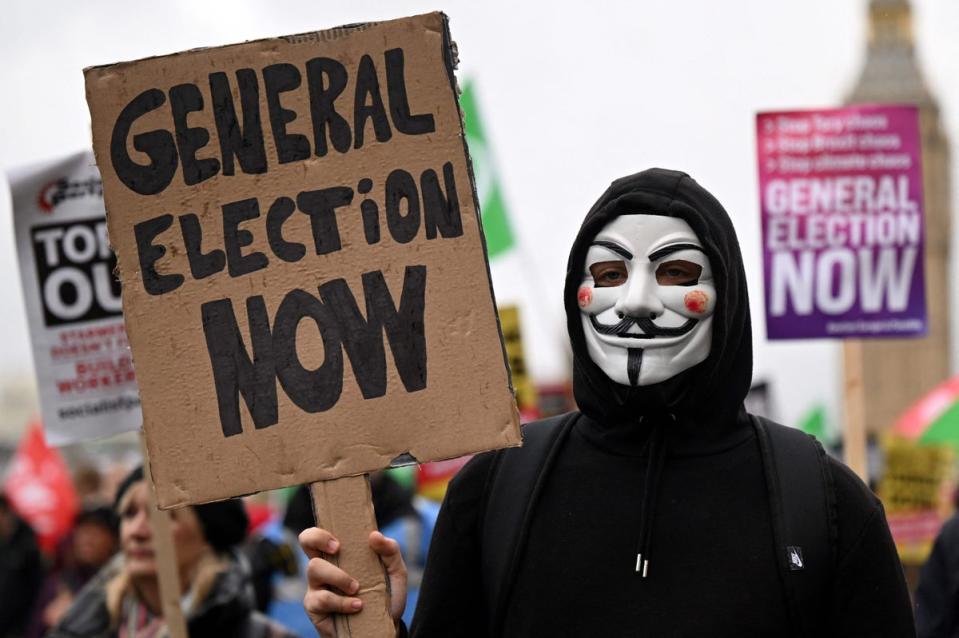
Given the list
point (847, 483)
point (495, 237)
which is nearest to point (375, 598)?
point (847, 483)

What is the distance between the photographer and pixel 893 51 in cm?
9425

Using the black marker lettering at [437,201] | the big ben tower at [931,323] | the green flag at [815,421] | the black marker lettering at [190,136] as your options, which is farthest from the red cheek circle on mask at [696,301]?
the big ben tower at [931,323]

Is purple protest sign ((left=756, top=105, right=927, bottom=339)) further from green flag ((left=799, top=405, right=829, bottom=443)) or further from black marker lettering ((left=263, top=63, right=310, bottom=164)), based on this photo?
green flag ((left=799, top=405, right=829, bottom=443))

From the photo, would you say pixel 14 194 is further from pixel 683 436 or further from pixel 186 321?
pixel 683 436

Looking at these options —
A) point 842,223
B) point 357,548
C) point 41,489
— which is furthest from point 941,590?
point 41,489

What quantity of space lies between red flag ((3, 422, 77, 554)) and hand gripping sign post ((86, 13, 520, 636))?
12844mm

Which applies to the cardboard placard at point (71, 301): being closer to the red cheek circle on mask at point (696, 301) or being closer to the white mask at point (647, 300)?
the white mask at point (647, 300)

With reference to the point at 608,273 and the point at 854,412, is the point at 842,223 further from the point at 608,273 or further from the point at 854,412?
the point at 608,273

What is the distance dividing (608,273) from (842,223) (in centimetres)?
375

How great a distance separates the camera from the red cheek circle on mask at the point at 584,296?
3.08m

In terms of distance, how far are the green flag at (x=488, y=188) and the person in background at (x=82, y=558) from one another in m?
2.64

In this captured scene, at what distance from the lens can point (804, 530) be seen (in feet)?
9.23

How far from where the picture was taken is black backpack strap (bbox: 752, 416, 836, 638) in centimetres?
279

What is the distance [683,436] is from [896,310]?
3938mm
